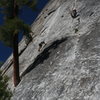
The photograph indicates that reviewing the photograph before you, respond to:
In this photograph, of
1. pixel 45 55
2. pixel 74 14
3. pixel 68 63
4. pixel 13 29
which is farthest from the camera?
pixel 74 14

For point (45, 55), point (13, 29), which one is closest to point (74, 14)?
point (45, 55)

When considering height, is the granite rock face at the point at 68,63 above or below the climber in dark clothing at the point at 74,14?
above

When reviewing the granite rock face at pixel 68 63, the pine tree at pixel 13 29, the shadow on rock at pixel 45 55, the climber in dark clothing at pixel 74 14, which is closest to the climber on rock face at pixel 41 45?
the granite rock face at pixel 68 63

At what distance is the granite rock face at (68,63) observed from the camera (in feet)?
64.2

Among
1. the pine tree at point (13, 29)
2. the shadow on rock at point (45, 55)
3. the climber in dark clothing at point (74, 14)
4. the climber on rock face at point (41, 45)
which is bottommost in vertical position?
the climber on rock face at point (41, 45)

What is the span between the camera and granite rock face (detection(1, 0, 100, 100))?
770 inches

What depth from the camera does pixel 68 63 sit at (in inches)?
871

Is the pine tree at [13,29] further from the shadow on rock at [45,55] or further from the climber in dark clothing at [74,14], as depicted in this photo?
the climber in dark clothing at [74,14]

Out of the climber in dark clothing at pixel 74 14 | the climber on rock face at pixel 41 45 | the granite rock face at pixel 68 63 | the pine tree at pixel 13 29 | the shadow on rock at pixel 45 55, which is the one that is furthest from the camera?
the climber in dark clothing at pixel 74 14

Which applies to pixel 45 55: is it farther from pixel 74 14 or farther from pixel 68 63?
pixel 74 14

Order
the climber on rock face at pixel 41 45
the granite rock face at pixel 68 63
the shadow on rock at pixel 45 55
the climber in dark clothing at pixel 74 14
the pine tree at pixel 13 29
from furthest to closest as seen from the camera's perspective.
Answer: the climber in dark clothing at pixel 74 14 < the climber on rock face at pixel 41 45 < the pine tree at pixel 13 29 < the shadow on rock at pixel 45 55 < the granite rock face at pixel 68 63

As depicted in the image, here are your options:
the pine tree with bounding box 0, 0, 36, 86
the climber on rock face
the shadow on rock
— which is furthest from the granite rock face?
the pine tree with bounding box 0, 0, 36, 86

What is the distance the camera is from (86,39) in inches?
941

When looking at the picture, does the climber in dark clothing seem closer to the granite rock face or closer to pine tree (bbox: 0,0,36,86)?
the granite rock face
